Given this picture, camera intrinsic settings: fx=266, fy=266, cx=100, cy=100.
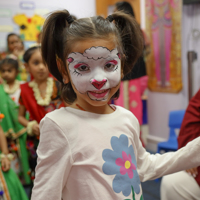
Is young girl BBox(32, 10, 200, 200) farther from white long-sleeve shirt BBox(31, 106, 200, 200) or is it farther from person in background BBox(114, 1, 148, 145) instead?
person in background BBox(114, 1, 148, 145)

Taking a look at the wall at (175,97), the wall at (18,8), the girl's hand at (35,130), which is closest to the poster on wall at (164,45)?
the wall at (175,97)

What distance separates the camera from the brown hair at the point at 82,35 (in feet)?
2.60

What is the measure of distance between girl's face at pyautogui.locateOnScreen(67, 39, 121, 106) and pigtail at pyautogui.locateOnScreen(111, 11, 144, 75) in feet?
0.38

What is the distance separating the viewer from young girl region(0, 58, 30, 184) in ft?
7.39

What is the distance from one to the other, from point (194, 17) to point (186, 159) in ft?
7.02

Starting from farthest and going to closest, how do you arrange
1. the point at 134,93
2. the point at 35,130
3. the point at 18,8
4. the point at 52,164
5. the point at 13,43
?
the point at 18,8 < the point at 13,43 < the point at 134,93 < the point at 35,130 < the point at 52,164

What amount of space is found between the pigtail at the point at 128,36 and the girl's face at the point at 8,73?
1.77 metres

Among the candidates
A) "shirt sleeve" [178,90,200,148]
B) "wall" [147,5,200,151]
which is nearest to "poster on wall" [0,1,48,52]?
"wall" [147,5,200,151]

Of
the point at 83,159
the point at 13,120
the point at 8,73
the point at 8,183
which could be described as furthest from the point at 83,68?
the point at 8,73

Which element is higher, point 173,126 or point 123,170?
point 123,170

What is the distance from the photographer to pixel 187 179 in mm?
1483

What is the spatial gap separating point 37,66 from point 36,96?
0.20m

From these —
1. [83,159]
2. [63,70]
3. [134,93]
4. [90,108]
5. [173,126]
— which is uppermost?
[63,70]

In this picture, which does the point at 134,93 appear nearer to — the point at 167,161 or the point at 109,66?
the point at 167,161
